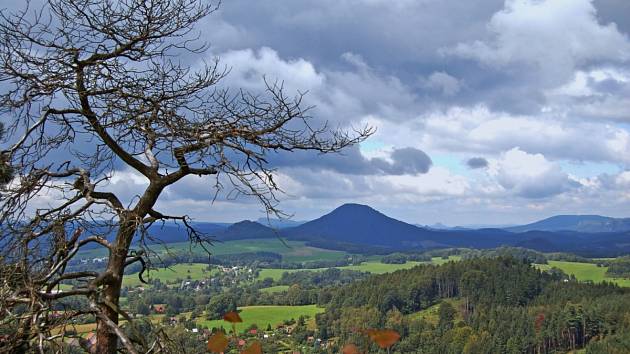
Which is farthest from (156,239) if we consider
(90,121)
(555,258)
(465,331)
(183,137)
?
(555,258)

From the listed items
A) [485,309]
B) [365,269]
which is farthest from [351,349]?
[365,269]

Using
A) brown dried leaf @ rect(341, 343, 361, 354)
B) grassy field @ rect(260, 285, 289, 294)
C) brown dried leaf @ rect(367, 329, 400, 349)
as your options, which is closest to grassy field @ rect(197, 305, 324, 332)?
grassy field @ rect(260, 285, 289, 294)

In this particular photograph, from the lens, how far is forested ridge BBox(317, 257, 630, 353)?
84.2 meters

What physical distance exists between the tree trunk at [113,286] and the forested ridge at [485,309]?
6227cm

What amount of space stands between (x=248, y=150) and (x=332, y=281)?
489 ft

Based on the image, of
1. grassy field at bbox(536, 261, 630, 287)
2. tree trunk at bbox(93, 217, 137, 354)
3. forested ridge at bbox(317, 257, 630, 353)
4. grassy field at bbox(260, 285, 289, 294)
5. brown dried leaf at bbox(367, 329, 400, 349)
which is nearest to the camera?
brown dried leaf at bbox(367, 329, 400, 349)

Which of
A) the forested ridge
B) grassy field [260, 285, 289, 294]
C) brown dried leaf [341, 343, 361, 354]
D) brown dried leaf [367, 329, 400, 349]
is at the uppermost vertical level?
brown dried leaf [367, 329, 400, 349]

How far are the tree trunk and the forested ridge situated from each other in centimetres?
6227

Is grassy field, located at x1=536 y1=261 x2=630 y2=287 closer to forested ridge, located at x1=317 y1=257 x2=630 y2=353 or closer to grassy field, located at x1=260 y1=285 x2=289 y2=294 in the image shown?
forested ridge, located at x1=317 y1=257 x2=630 y2=353

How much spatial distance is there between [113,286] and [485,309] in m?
113

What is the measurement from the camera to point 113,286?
8.15 ft

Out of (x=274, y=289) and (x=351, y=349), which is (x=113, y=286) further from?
(x=274, y=289)

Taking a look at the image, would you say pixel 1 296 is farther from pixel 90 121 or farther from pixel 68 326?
pixel 90 121

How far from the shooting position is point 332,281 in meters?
149
